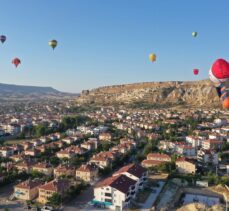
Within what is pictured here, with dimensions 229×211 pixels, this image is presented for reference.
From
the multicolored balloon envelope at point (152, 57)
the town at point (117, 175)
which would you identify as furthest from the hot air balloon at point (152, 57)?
the town at point (117, 175)

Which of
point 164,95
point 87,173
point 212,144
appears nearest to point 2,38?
point 87,173

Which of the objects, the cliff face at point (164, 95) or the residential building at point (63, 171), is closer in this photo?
the residential building at point (63, 171)

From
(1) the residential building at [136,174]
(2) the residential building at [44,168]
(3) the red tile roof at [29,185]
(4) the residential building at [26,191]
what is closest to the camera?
(4) the residential building at [26,191]

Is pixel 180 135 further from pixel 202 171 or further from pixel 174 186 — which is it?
pixel 174 186

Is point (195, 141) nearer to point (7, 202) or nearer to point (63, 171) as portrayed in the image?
point (63, 171)

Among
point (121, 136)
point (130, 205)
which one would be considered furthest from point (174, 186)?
point (121, 136)

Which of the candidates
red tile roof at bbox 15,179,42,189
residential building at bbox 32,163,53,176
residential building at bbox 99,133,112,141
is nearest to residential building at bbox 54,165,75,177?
residential building at bbox 32,163,53,176

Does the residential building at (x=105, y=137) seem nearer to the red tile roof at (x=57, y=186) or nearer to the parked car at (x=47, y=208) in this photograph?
the red tile roof at (x=57, y=186)

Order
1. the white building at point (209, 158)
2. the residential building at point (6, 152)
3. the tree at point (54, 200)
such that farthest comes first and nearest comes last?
the residential building at point (6, 152)
the white building at point (209, 158)
the tree at point (54, 200)

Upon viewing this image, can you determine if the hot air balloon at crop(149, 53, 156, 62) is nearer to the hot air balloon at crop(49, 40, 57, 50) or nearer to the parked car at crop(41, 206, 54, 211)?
the hot air balloon at crop(49, 40, 57, 50)
